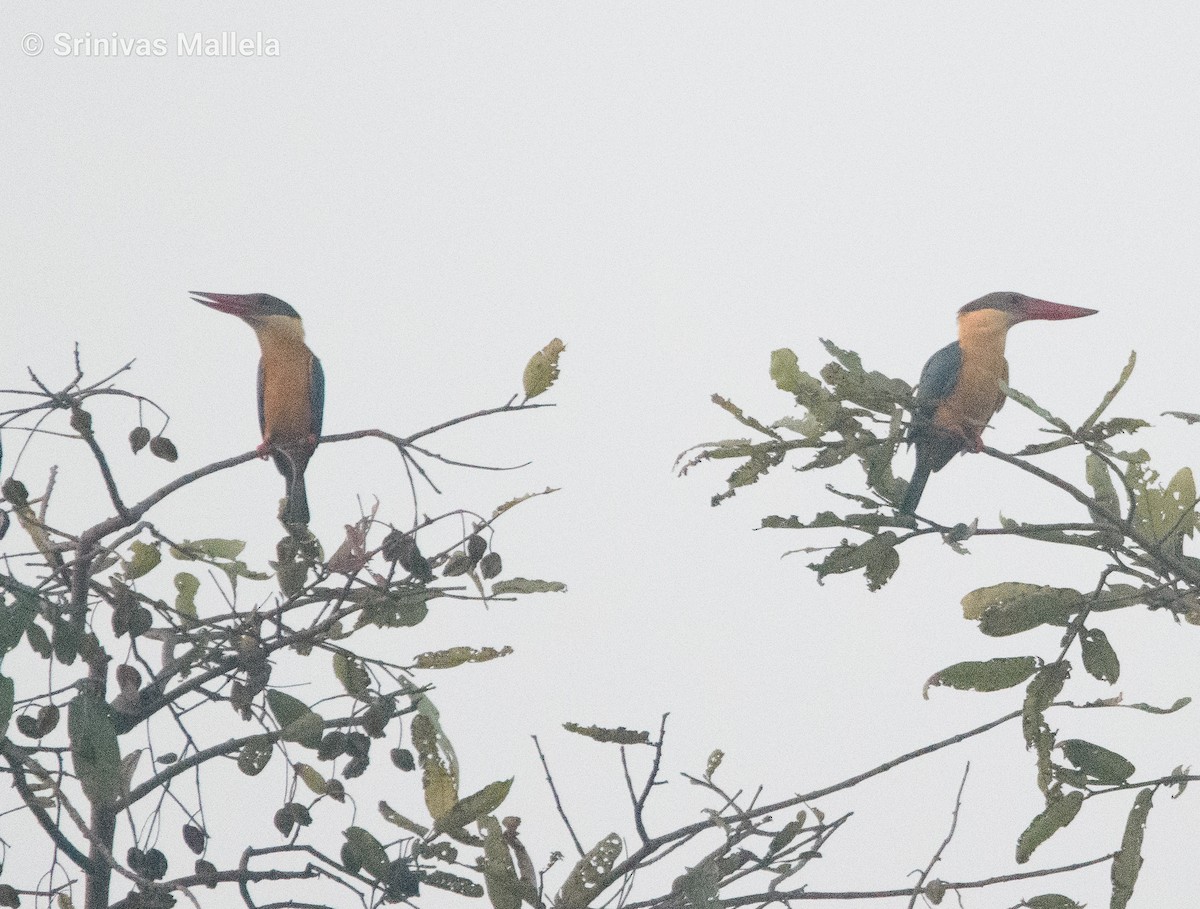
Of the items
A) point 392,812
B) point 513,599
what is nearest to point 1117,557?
point 513,599

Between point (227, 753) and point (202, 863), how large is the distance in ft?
0.73

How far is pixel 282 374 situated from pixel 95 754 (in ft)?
12.0

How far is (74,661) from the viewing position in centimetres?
271

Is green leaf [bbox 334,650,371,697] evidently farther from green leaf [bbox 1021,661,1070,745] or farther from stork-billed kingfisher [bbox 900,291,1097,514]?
stork-billed kingfisher [bbox 900,291,1097,514]

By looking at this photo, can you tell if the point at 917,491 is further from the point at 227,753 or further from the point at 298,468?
the point at 227,753

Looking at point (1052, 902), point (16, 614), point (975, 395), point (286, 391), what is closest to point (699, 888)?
point (1052, 902)

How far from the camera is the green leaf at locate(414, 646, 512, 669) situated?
2.87m

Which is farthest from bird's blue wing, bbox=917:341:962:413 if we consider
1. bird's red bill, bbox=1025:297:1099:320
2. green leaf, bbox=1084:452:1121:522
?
green leaf, bbox=1084:452:1121:522

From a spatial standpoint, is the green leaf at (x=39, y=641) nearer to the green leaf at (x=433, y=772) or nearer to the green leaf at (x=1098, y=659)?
the green leaf at (x=433, y=772)

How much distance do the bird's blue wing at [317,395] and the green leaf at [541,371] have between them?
3610mm

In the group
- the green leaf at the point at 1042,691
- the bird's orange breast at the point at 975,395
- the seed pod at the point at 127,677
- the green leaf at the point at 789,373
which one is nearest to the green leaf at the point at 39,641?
the seed pod at the point at 127,677

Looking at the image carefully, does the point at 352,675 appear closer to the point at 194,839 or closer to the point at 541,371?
the point at 194,839

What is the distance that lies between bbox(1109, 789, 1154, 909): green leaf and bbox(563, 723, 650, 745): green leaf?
1.01 metres

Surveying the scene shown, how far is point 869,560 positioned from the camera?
2.89m
